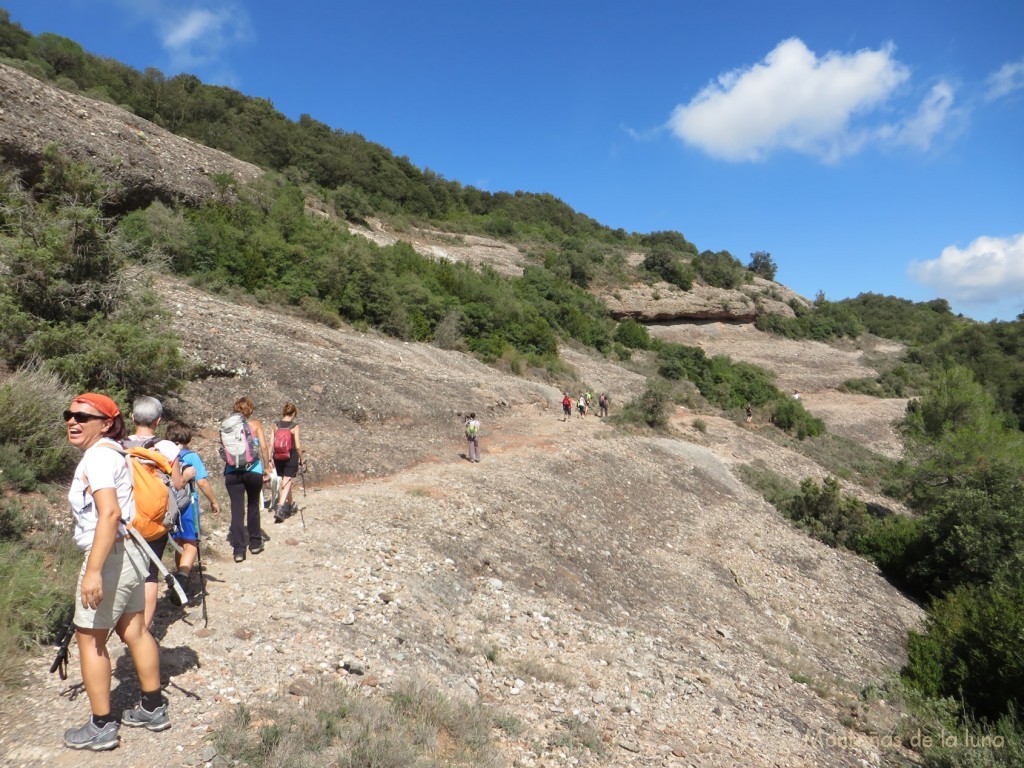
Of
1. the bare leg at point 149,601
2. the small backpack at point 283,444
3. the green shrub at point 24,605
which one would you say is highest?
the small backpack at point 283,444

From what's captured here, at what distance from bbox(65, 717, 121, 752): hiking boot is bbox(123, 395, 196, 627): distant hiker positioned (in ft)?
1.73

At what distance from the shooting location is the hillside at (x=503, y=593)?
4195 mm

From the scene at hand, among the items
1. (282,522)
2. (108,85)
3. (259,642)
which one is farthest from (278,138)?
(259,642)

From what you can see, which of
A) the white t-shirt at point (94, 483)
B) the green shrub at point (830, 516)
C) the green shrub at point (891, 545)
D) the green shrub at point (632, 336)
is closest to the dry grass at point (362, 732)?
the white t-shirt at point (94, 483)

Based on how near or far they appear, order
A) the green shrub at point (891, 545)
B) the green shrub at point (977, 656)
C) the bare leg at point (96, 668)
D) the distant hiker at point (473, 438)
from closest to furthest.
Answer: the bare leg at point (96, 668)
the green shrub at point (977, 656)
the distant hiker at point (473, 438)
the green shrub at point (891, 545)

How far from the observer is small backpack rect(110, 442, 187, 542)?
9.95ft

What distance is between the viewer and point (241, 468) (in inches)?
215

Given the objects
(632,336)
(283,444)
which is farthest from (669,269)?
(283,444)

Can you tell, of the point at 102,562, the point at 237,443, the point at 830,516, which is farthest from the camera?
the point at 830,516

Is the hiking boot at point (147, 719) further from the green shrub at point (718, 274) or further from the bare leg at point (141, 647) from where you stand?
the green shrub at point (718, 274)

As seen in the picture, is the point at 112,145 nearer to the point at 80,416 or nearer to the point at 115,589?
the point at 80,416

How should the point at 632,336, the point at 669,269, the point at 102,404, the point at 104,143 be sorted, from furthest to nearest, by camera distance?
the point at 669,269 → the point at 632,336 → the point at 104,143 → the point at 102,404

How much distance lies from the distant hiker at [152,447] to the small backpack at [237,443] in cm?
113

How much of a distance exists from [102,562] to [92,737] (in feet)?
3.42
